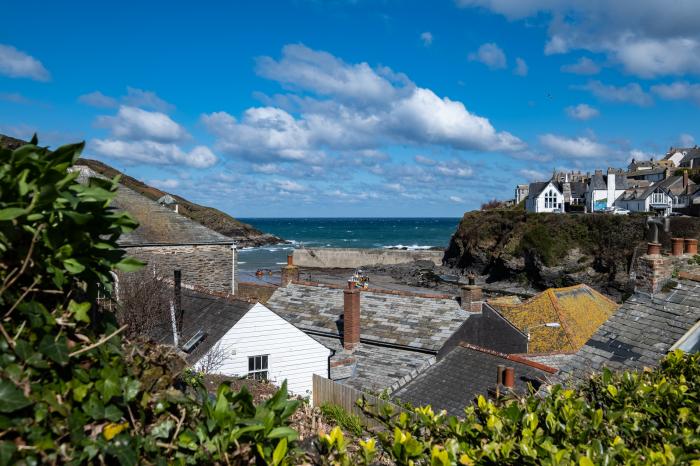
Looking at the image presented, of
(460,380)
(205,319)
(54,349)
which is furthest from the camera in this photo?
(205,319)

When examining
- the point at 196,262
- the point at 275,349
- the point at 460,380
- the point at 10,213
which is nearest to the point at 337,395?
the point at 275,349

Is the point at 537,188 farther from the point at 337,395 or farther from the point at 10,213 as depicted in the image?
the point at 10,213

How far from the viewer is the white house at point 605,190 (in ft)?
314

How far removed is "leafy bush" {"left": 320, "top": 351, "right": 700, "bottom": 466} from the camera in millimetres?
3439

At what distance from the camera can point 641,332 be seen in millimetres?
11336

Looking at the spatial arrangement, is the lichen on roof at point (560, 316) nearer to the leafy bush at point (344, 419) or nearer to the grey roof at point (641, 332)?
the grey roof at point (641, 332)

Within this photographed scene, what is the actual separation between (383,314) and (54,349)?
22.5m

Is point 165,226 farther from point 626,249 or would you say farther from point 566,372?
point 626,249

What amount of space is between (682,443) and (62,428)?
4343mm

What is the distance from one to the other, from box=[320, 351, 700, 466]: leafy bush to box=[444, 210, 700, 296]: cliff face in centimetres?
6129

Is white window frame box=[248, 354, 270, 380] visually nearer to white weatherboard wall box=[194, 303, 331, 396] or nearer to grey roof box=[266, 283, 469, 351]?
white weatherboard wall box=[194, 303, 331, 396]

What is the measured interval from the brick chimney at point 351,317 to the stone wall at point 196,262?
35.5ft

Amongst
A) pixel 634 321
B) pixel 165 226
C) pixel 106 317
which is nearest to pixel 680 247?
pixel 634 321

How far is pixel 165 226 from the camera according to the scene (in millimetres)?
30344
